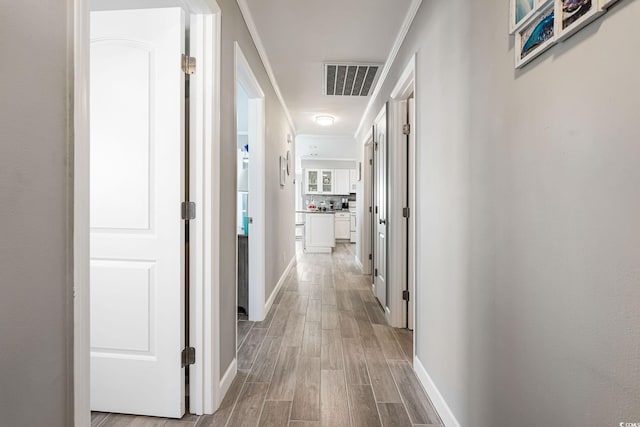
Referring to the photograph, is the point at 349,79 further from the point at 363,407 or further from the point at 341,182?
the point at 341,182

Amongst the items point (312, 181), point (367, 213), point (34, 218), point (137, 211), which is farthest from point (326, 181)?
point (34, 218)

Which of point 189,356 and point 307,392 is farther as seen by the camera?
point 307,392

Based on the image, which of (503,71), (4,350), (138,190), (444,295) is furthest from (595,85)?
(138,190)

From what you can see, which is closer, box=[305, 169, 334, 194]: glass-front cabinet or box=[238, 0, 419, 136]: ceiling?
box=[238, 0, 419, 136]: ceiling

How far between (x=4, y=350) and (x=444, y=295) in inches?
65.5

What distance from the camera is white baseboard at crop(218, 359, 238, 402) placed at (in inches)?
70.5

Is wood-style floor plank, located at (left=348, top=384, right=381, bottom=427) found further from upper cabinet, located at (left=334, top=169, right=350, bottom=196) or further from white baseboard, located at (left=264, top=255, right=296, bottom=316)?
upper cabinet, located at (left=334, top=169, right=350, bottom=196)

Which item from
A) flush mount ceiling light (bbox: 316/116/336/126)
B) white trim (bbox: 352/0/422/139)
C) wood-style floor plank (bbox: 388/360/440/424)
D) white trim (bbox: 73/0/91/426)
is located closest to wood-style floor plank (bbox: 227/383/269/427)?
wood-style floor plank (bbox: 388/360/440/424)

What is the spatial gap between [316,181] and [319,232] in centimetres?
239

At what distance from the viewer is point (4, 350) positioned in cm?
63

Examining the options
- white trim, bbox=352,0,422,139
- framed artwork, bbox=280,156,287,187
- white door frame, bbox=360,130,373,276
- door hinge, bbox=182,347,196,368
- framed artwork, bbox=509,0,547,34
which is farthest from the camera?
white door frame, bbox=360,130,373,276

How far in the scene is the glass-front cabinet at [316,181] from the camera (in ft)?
31.1

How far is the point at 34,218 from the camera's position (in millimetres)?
696

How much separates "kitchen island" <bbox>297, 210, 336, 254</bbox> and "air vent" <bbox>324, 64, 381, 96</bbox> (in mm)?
3972
